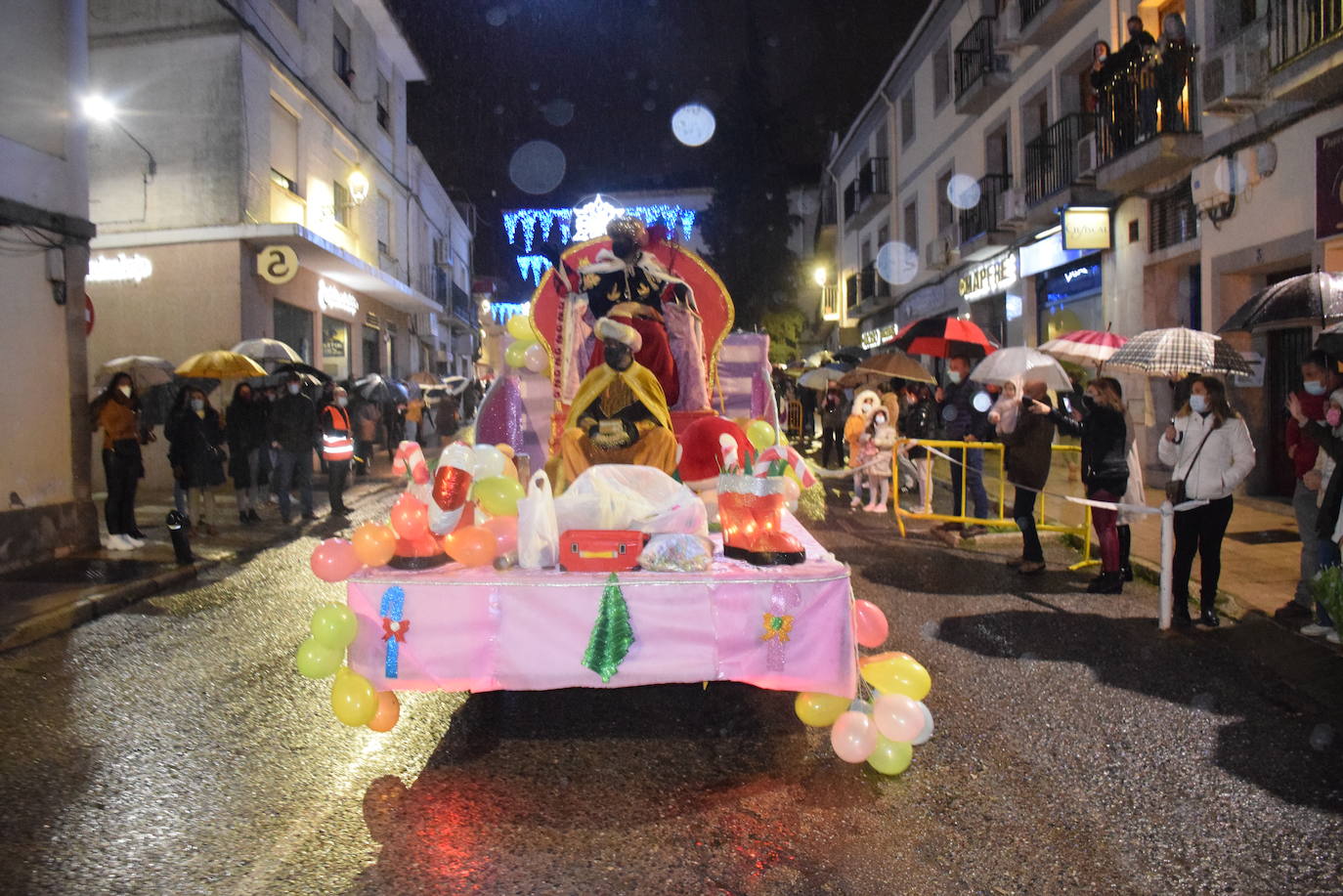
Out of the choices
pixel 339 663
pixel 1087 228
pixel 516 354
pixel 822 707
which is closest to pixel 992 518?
pixel 516 354

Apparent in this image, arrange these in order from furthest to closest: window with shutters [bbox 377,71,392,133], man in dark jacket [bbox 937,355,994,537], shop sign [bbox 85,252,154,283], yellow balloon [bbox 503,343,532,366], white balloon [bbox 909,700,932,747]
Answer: window with shutters [bbox 377,71,392,133] → shop sign [bbox 85,252,154,283] → man in dark jacket [bbox 937,355,994,537] → yellow balloon [bbox 503,343,532,366] → white balloon [bbox 909,700,932,747]

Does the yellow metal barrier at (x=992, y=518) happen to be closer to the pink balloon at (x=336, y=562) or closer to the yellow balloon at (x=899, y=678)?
the yellow balloon at (x=899, y=678)

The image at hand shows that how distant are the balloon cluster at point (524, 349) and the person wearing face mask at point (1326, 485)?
504 cm

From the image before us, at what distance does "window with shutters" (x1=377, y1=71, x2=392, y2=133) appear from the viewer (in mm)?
23200

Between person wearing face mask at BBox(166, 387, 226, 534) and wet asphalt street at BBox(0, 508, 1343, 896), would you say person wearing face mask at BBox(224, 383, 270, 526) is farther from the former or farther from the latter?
wet asphalt street at BBox(0, 508, 1343, 896)

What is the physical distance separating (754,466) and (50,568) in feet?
24.7

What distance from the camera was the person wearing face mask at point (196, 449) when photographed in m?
10.1

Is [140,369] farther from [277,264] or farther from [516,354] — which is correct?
[516,354]

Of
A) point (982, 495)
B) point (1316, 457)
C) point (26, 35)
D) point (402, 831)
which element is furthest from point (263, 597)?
point (1316, 457)

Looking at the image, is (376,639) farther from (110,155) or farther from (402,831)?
(110,155)

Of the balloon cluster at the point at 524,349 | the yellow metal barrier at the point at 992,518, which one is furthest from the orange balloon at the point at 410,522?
the yellow metal barrier at the point at 992,518

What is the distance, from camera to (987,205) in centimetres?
1881

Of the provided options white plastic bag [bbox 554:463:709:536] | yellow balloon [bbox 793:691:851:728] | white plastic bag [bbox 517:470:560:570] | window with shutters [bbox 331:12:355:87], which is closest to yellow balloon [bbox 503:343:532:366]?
white plastic bag [bbox 554:463:709:536]

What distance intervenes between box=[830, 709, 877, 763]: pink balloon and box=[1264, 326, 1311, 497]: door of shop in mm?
9648
